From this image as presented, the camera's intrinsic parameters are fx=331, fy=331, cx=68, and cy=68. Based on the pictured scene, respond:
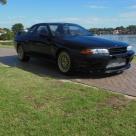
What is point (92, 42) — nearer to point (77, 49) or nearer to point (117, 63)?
point (77, 49)

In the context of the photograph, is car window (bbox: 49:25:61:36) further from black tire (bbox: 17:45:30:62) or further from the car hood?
black tire (bbox: 17:45:30:62)

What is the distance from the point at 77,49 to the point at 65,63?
63 cm

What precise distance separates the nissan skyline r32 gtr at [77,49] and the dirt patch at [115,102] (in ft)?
7.26

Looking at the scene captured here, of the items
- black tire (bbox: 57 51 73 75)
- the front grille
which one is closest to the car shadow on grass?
black tire (bbox: 57 51 73 75)

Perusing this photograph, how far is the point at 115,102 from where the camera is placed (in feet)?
19.6

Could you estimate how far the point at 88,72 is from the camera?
27.9ft

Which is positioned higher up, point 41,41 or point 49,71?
point 41,41

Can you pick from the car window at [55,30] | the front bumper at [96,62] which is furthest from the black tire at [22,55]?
the front bumper at [96,62]

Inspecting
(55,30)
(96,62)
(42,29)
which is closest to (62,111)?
(96,62)

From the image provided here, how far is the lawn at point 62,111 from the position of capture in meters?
4.61

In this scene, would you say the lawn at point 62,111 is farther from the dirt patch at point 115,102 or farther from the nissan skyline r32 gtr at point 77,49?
the nissan skyline r32 gtr at point 77,49

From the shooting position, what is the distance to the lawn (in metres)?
4.61

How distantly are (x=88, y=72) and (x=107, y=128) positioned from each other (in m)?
3.90

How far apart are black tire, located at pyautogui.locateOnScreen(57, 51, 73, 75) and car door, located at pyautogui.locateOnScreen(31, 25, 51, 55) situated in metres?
0.64
